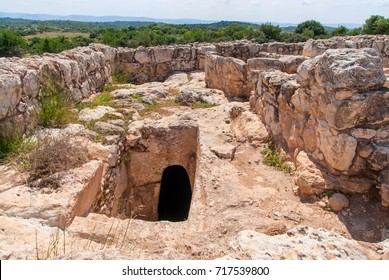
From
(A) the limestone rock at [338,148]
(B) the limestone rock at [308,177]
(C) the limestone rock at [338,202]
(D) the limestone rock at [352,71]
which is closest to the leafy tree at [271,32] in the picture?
(D) the limestone rock at [352,71]

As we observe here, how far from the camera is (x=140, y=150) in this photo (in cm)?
719

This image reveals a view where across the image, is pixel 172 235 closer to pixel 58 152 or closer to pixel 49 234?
pixel 49 234

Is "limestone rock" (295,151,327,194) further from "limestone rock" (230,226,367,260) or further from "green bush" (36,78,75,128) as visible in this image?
"green bush" (36,78,75,128)

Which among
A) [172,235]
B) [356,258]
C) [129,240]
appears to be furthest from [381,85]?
[129,240]

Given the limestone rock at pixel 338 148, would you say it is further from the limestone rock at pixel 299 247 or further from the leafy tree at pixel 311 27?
the leafy tree at pixel 311 27

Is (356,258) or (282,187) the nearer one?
(356,258)

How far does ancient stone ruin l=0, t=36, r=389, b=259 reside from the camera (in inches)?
135

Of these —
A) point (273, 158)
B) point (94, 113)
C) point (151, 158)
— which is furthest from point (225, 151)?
point (94, 113)

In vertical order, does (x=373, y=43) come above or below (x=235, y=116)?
above

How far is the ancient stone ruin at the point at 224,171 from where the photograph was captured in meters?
3.42

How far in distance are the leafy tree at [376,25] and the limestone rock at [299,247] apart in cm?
2155

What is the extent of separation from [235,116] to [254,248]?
4.94m

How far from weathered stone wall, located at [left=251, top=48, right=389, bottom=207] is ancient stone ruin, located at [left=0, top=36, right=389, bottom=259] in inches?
0.5

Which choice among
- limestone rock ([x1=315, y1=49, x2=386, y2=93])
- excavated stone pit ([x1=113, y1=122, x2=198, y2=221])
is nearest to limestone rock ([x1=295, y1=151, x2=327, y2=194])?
limestone rock ([x1=315, y1=49, x2=386, y2=93])
